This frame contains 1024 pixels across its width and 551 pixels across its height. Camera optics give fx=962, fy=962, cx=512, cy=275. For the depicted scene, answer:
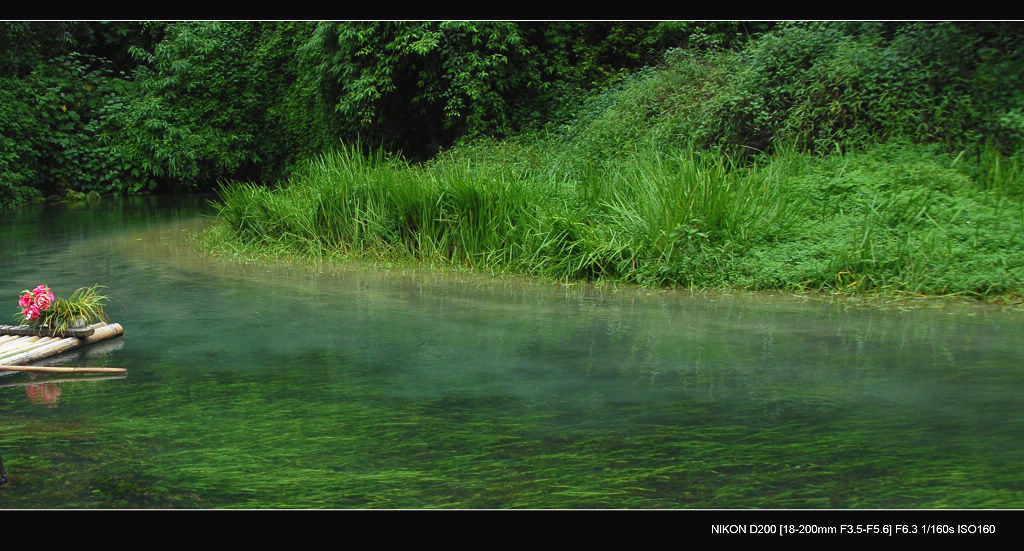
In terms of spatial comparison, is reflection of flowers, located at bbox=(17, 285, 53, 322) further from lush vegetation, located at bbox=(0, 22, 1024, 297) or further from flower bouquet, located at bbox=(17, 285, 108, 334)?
lush vegetation, located at bbox=(0, 22, 1024, 297)

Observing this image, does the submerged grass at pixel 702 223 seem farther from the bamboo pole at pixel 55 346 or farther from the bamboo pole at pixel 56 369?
the bamboo pole at pixel 56 369

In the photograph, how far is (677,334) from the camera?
6477 mm

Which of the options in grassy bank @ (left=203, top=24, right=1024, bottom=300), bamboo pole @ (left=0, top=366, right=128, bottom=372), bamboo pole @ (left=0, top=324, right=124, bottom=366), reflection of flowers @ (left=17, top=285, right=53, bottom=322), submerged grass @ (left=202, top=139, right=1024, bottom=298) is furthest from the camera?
grassy bank @ (left=203, top=24, right=1024, bottom=300)

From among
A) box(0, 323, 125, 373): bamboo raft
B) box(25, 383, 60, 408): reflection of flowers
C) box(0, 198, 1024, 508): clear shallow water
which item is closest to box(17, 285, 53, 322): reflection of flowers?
box(0, 323, 125, 373): bamboo raft

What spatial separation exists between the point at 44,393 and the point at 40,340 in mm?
1200

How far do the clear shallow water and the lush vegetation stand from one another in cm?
70

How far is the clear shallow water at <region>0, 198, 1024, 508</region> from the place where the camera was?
3773mm

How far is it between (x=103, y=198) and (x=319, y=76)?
5.86m

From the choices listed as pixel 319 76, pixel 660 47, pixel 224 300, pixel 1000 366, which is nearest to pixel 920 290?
pixel 1000 366

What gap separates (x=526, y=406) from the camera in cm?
484

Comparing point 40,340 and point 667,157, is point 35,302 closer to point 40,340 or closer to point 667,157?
point 40,340

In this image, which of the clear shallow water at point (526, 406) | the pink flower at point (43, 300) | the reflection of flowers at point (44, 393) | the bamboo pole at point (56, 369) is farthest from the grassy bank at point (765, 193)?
the reflection of flowers at point (44, 393)

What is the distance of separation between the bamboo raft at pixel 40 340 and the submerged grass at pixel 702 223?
3572 mm

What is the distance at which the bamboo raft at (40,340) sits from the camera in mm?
5957
